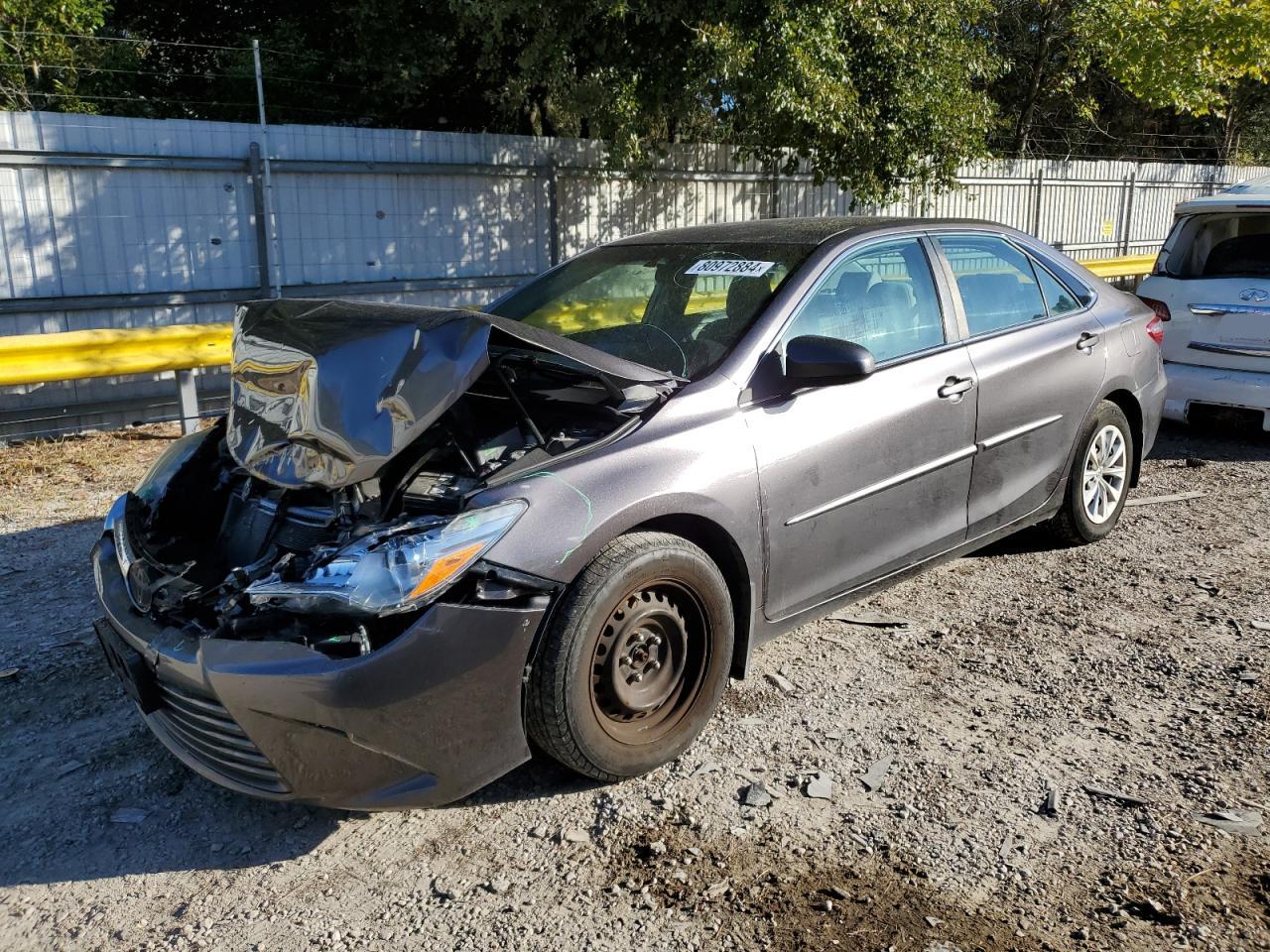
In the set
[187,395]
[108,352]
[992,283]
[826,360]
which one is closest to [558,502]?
Answer: [826,360]

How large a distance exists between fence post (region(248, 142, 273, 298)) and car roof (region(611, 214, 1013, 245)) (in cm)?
630

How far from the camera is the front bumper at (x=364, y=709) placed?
2.79m

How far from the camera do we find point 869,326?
423 cm

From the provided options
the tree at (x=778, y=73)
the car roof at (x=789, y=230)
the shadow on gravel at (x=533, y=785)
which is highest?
the tree at (x=778, y=73)

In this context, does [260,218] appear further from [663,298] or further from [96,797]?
[96,797]

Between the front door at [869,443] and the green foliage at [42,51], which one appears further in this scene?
the green foliage at [42,51]

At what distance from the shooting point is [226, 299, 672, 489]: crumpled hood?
3.15 metres

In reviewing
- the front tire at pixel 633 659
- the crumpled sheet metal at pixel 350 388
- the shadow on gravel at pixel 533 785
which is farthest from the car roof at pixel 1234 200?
the shadow on gravel at pixel 533 785

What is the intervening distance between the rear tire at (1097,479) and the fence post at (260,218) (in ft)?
25.3

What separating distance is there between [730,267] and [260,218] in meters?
7.26

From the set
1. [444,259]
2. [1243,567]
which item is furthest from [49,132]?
[1243,567]

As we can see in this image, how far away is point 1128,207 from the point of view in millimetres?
20453

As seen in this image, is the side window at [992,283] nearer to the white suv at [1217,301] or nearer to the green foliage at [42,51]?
the white suv at [1217,301]

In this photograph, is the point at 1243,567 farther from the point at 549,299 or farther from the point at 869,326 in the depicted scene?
the point at 549,299
